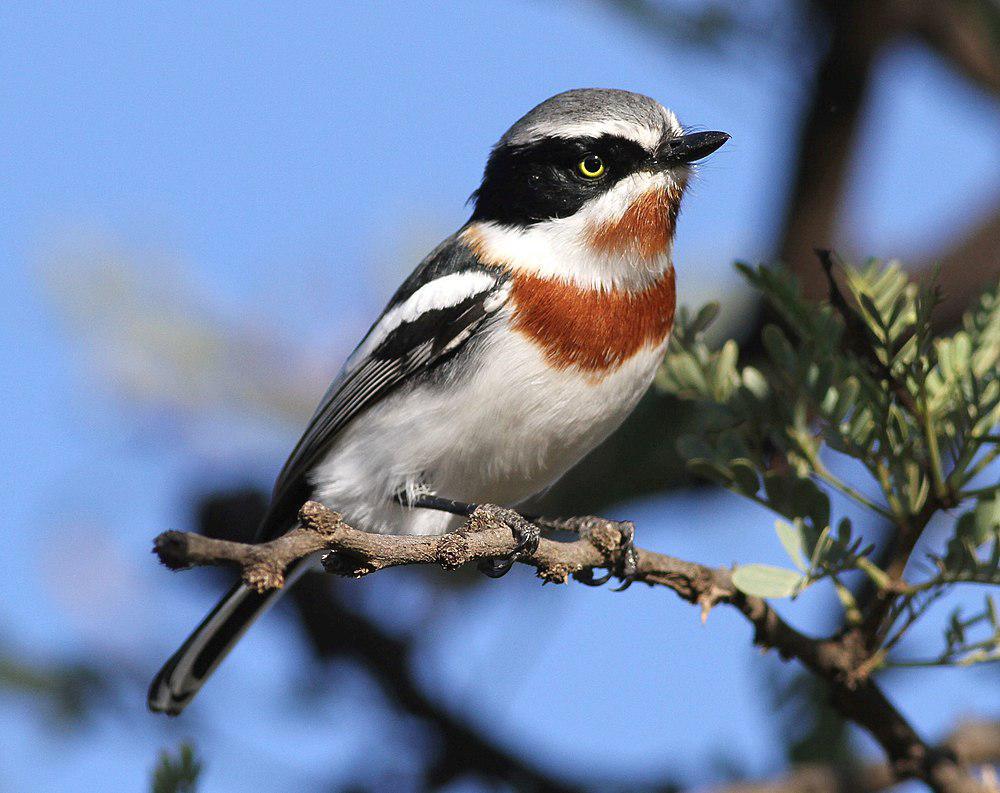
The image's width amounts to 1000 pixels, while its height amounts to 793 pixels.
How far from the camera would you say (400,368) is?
3.39 m

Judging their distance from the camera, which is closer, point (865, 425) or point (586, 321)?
point (865, 425)

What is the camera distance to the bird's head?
3.36m

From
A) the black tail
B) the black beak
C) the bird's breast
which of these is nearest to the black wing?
the bird's breast

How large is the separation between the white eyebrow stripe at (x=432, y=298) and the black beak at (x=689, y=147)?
0.63 meters

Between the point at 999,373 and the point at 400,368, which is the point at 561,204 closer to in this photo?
the point at 400,368

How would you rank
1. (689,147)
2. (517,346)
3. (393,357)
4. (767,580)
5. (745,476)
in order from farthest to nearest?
(393,357) → (689,147) → (517,346) → (745,476) → (767,580)

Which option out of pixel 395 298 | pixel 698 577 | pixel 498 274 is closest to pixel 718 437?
pixel 698 577

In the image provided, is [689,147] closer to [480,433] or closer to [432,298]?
[432,298]

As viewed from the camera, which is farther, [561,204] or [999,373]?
[561,204]

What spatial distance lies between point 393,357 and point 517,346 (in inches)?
17.0

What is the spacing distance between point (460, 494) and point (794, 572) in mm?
1354

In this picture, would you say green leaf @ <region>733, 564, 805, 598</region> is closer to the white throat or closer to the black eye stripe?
the white throat

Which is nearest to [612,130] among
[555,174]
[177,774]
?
[555,174]

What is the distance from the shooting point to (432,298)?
342 cm
